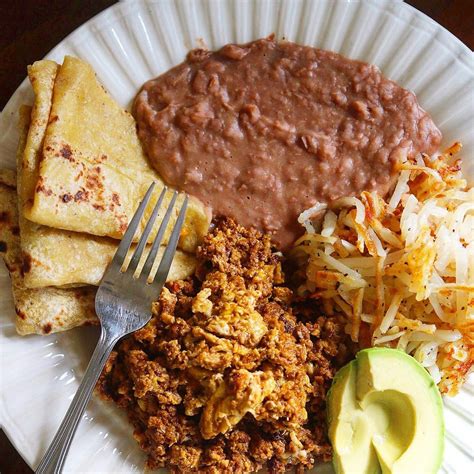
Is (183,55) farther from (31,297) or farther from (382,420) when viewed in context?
(382,420)

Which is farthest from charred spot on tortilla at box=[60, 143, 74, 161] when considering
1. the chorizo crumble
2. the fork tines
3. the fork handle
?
the fork handle

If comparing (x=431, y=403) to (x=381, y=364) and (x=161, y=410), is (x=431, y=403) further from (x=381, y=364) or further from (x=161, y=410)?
(x=161, y=410)

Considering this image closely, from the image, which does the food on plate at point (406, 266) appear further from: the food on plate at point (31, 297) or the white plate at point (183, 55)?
the food on plate at point (31, 297)

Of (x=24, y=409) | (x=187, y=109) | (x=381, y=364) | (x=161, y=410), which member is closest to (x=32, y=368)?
(x=24, y=409)

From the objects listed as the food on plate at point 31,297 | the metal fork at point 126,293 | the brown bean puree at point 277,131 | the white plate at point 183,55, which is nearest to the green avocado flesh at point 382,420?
the white plate at point 183,55

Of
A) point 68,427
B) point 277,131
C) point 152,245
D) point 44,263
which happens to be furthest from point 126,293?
point 277,131
